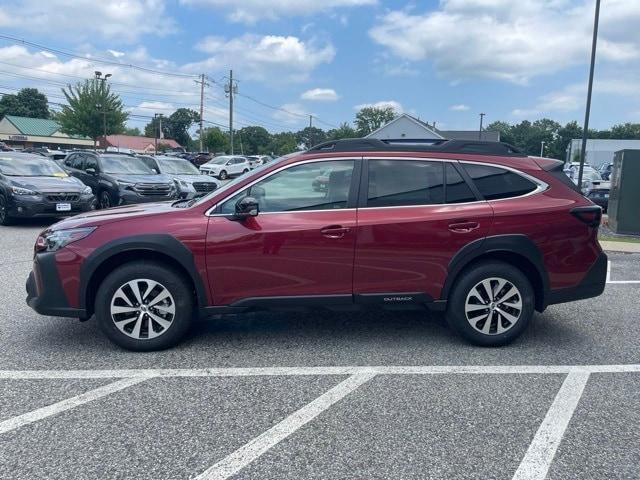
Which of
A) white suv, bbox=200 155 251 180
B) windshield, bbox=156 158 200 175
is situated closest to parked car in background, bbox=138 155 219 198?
windshield, bbox=156 158 200 175

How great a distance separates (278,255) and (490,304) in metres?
1.85

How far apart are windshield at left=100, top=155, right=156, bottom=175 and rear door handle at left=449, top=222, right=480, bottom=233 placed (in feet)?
37.6

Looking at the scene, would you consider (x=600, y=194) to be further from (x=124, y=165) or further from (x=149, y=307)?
(x=149, y=307)

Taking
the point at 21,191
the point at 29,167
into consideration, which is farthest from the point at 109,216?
the point at 29,167

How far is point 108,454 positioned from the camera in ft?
9.43

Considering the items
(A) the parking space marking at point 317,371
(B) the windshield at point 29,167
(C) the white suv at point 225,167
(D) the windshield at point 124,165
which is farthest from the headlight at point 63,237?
(C) the white suv at point 225,167

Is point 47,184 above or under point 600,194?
under

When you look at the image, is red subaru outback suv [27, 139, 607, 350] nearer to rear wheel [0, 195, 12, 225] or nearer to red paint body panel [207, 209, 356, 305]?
red paint body panel [207, 209, 356, 305]

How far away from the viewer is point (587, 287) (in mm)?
4562

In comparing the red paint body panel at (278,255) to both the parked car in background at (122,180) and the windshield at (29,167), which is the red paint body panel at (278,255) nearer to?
the parked car in background at (122,180)

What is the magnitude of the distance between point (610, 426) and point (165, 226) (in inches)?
135

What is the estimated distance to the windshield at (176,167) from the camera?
1727 centimetres

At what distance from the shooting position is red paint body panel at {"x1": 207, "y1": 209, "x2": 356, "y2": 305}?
13.8ft

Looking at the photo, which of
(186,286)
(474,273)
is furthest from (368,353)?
(186,286)
